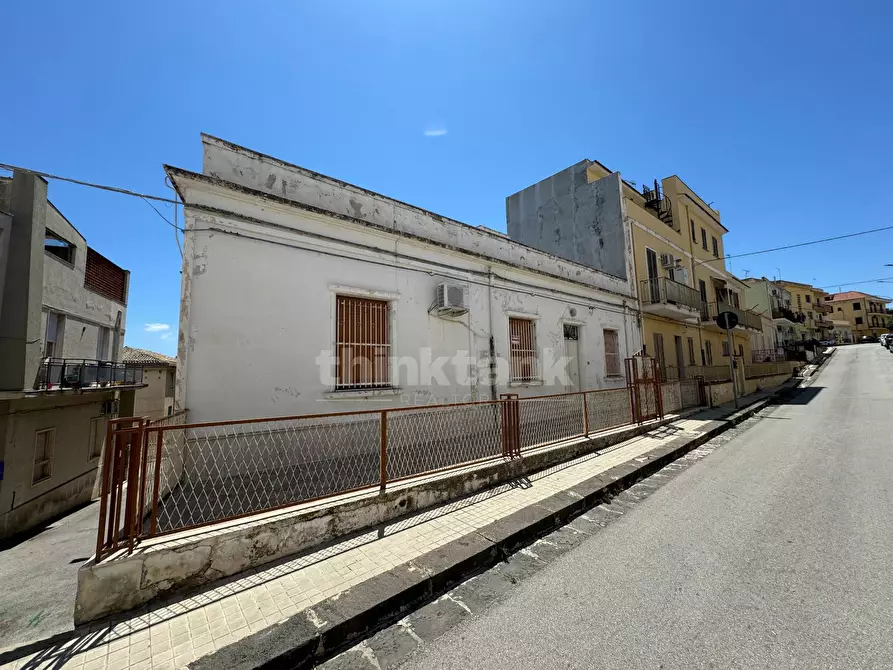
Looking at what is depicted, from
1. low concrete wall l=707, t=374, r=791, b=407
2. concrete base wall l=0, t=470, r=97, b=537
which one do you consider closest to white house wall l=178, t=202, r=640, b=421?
concrete base wall l=0, t=470, r=97, b=537

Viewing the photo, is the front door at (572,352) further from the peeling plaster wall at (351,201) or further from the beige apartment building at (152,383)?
the beige apartment building at (152,383)

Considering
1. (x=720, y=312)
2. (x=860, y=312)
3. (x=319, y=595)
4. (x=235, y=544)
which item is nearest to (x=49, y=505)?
(x=235, y=544)

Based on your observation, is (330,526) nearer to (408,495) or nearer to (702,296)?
(408,495)

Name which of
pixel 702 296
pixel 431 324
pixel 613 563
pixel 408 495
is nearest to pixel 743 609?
pixel 613 563

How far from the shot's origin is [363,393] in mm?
5723

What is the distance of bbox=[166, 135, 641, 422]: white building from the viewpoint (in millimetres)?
4691

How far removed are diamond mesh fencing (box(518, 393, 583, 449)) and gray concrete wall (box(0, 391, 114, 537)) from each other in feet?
30.5

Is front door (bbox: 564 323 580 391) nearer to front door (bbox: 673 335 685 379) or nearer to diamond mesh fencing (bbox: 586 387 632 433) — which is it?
diamond mesh fencing (bbox: 586 387 632 433)

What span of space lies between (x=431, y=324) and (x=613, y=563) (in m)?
4.85

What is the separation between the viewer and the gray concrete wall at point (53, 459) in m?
6.32

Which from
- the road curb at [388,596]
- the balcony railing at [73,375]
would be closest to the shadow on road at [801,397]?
the road curb at [388,596]

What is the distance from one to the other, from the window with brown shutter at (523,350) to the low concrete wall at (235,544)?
4660 millimetres

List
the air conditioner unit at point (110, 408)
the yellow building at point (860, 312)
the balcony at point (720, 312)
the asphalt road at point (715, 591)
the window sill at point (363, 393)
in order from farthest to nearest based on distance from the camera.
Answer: the yellow building at point (860, 312), the balcony at point (720, 312), the air conditioner unit at point (110, 408), the window sill at point (363, 393), the asphalt road at point (715, 591)

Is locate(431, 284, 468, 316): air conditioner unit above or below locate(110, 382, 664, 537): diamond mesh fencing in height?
above
